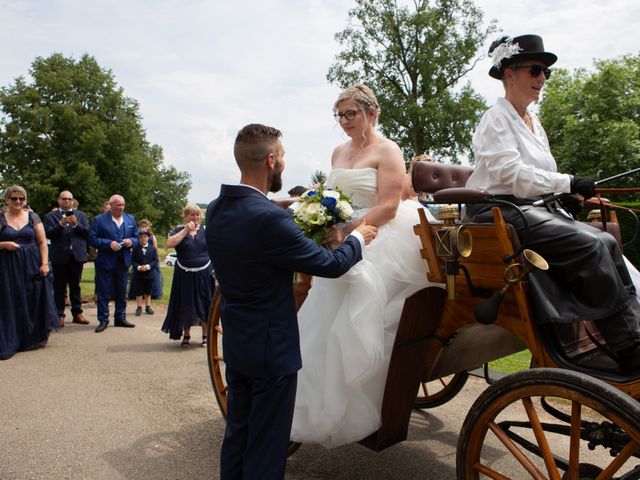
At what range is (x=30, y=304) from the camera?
6844mm

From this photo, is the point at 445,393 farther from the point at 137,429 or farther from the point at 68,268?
the point at 68,268

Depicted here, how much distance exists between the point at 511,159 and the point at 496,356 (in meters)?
1.24

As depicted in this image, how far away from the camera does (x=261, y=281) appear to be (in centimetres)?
235

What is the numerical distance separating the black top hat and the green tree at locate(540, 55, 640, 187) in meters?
24.1

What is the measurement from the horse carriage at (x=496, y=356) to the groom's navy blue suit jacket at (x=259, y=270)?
58 cm

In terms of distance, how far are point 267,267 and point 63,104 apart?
3170cm

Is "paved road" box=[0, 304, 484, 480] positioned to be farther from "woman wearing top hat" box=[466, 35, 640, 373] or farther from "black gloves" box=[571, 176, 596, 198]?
"black gloves" box=[571, 176, 596, 198]

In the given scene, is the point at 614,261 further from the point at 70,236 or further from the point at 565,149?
the point at 565,149

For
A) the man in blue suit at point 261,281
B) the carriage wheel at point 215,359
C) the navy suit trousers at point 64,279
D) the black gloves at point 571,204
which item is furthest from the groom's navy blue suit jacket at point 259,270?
the navy suit trousers at point 64,279

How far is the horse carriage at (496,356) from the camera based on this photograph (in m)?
2.02

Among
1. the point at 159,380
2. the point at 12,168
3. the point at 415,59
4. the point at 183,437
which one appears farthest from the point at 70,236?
the point at 12,168

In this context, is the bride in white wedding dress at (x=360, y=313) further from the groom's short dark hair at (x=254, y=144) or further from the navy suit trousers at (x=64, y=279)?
the navy suit trousers at (x=64, y=279)

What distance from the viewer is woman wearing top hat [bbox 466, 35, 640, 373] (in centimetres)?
225

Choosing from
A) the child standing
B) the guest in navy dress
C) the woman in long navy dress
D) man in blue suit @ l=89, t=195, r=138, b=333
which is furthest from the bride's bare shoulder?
the child standing
